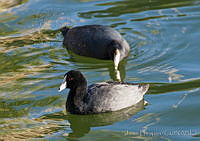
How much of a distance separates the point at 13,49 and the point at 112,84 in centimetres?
351

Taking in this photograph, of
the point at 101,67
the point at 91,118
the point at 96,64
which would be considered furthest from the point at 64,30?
the point at 91,118

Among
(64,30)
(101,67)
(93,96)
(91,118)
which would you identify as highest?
(64,30)

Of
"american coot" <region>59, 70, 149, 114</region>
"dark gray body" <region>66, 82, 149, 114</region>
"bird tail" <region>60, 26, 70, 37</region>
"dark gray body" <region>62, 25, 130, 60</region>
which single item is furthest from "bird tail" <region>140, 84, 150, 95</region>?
"bird tail" <region>60, 26, 70, 37</region>

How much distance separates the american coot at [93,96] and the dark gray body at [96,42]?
2.12m

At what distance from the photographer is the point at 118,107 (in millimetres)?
7770

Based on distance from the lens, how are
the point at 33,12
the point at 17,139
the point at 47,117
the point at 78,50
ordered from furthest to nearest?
the point at 33,12
the point at 78,50
the point at 47,117
the point at 17,139

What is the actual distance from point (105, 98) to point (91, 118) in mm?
378

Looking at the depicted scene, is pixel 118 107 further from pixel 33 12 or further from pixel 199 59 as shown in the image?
pixel 33 12

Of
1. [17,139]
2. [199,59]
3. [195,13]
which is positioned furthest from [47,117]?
[195,13]

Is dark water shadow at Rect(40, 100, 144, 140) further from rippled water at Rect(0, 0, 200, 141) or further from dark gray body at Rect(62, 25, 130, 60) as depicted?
dark gray body at Rect(62, 25, 130, 60)

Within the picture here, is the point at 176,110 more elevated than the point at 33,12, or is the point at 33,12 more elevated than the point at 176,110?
the point at 33,12

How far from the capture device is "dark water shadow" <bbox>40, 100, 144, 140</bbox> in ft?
24.2

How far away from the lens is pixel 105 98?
7.71 meters

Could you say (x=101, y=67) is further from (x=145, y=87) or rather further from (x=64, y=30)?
(x=64, y=30)
